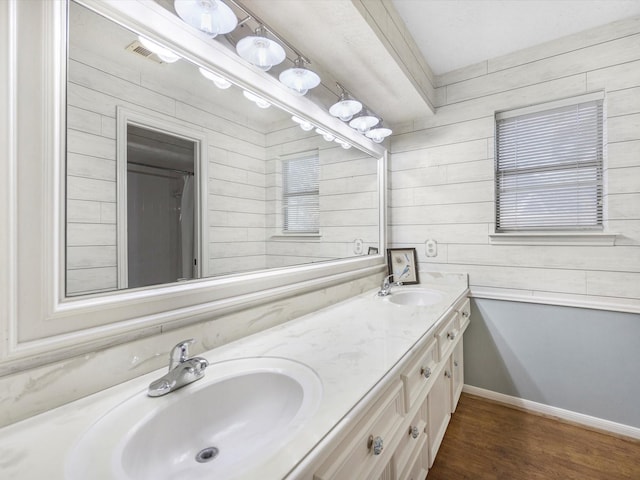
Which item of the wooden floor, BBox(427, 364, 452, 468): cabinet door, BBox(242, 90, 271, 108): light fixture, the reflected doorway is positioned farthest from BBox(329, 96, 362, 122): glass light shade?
the wooden floor

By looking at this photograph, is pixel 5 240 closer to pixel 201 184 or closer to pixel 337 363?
pixel 201 184

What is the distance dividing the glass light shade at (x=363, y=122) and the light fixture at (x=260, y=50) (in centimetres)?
86

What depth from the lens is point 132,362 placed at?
A: 811 mm

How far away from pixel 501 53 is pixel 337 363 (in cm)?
243

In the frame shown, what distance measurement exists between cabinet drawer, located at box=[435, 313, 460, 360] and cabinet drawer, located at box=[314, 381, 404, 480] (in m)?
0.53

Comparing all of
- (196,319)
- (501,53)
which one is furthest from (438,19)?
(196,319)

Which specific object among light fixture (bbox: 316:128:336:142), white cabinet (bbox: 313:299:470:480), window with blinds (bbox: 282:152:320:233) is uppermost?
light fixture (bbox: 316:128:336:142)

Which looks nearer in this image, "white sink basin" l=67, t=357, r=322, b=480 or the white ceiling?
"white sink basin" l=67, t=357, r=322, b=480

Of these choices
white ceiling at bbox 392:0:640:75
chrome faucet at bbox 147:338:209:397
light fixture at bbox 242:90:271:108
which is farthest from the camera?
white ceiling at bbox 392:0:640:75

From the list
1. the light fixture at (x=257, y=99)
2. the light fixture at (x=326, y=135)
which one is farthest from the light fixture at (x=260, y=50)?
the light fixture at (x=326, y=135)

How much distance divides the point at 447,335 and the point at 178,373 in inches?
53.4

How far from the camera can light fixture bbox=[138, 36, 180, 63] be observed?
0.89 meters

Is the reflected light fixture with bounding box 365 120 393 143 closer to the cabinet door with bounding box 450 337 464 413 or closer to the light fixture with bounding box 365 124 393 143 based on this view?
the light fixture with bounding box 365 124 393 143

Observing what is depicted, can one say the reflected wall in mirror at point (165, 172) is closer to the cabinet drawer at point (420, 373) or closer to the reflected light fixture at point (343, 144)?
the reflected light fixture at point (343, 144)
